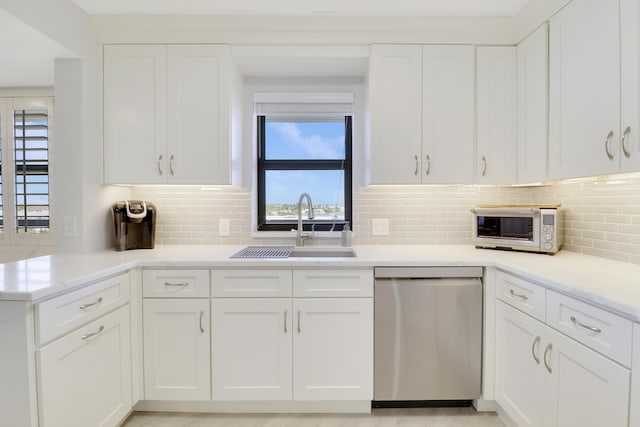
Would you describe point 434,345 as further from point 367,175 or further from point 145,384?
point 145,384

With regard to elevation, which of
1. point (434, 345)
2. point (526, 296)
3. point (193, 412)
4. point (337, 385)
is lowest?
point (193, 412)

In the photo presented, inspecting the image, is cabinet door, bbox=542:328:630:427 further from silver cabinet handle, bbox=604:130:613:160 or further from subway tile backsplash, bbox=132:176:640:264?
subway tile backsplash, bbox=132:176:640:264

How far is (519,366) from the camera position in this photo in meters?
1.75

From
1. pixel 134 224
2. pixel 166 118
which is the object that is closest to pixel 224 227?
pixel 134 224

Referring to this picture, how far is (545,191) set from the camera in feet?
8.13

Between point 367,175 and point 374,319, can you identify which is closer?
point 374,319

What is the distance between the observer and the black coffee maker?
2270 millimetres

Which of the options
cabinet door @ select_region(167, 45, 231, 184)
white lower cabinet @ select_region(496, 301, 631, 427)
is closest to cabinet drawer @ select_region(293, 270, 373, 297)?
white lower cabinet @ select_region(496, 301, 631, 427)

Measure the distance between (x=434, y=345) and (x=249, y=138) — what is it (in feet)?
6.41

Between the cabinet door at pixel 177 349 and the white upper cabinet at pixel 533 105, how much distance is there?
214cm

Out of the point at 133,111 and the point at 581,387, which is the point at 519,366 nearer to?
the point at 581,387

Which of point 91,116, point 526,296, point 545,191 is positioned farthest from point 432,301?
point 91,116

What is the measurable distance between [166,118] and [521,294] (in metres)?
2.37

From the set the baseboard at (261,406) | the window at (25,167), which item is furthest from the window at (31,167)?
the baseboard at (261,406)
